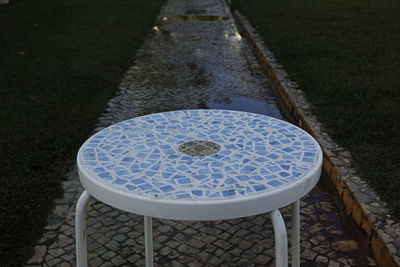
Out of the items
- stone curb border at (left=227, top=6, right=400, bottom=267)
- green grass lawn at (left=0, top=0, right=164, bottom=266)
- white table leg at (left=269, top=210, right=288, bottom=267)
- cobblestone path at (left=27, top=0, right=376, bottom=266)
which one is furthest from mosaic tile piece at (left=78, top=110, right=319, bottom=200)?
green grass lawn at (left=0, top=0, right=164, bottom=266)

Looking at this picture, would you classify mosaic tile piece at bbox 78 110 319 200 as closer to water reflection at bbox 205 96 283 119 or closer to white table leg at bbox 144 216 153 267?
white table leg at bbox 144 216 153 267

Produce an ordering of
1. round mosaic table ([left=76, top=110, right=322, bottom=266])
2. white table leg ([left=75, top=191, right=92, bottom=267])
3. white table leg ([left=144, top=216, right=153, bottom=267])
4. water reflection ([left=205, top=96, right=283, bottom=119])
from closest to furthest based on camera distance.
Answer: round mosaic table ([left=76, top=110, right=322, bottom=266])
white table leg ([left=75, top=191, right=92, bottom=267])
white table leg ([left=144, top=216, right=153, bottom=267])
water reflection ([left=205, top=96, right=283, bottom=119])

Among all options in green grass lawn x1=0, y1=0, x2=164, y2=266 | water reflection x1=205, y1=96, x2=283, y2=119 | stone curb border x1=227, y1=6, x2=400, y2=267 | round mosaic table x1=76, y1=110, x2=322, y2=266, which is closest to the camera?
round mosaic table x1=76, y1=110, x2=322, y2=266

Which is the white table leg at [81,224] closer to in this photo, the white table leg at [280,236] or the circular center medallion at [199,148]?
the circular center medallion at [199,148]

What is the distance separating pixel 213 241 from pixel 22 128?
8.76 ft

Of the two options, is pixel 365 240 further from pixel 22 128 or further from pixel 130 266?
pixel 22 128

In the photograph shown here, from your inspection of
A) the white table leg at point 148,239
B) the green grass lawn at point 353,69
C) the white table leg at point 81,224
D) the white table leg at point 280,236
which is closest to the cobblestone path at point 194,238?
the white table leg at point 148,239

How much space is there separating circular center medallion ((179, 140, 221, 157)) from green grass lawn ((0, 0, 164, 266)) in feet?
4.57

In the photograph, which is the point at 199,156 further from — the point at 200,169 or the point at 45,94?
the point at 45,94

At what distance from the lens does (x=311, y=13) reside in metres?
13.0

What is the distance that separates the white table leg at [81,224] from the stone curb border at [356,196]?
163 centimetres

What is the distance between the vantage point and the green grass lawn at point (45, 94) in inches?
131

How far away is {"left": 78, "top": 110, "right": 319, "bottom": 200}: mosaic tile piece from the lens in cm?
167

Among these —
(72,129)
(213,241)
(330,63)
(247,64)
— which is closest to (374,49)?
(330,63)
